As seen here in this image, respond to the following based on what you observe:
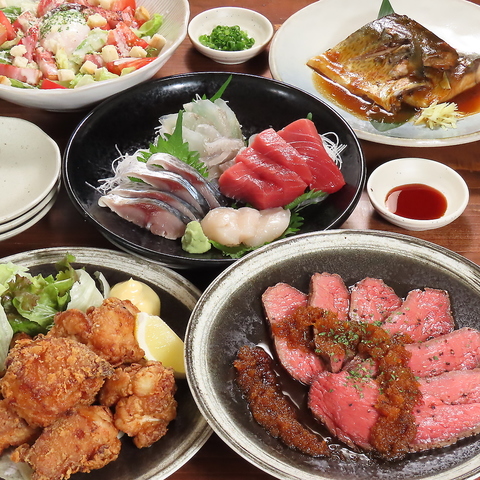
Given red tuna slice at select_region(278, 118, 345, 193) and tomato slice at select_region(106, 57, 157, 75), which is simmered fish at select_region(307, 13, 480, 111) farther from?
tomato slice at select_region(106, 57, 157, 75)

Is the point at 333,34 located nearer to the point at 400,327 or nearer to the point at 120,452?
the point at 400,327

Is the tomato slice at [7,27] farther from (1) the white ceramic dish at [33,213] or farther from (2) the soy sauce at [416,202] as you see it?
(2) the soy sauce at [416,202]

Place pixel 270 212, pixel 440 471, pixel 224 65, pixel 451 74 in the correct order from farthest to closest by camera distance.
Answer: pixel 224 65 → pixel 451 74 → pixel 270 212 → pixel 440 471

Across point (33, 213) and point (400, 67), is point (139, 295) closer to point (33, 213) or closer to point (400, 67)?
point (33, 213)

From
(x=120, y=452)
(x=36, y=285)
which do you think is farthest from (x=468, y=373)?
(x=36, y=285)

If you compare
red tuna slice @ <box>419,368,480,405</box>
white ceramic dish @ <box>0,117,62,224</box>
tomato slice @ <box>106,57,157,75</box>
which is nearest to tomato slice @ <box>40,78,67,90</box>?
white ceramic dish @ <box>0,117,62,224</box>

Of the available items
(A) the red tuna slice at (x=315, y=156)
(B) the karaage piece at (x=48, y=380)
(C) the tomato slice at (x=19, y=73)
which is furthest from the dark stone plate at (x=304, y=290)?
(C) the tomato slice at (x=19, y=73)

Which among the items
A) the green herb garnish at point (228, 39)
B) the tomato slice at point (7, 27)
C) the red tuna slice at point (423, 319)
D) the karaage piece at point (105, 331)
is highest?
the green herb garnish at point (228, 39)
